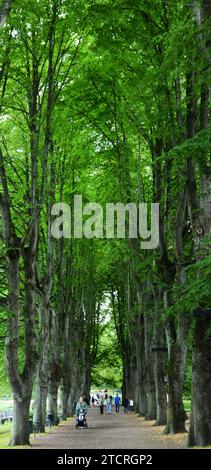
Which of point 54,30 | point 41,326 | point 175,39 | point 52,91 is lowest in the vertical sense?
point 41,326

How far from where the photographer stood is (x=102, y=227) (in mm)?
33312

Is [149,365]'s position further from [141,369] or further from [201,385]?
[201,385]

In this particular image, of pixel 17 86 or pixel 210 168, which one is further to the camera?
pixel 17 86

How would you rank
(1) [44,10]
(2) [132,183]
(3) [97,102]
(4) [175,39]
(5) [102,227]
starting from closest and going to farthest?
(4) [175,39]
(1) [44,10]
(3) [97,102]
(2) [132,183]
(5) [102,227]

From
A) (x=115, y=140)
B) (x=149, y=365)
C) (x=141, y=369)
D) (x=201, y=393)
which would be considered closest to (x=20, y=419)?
(x=201, y=393)

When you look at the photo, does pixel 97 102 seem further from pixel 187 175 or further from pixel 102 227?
pixel 102 227

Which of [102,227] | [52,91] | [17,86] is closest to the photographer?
[52,91]

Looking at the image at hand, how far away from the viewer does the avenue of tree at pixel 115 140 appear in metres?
12.7

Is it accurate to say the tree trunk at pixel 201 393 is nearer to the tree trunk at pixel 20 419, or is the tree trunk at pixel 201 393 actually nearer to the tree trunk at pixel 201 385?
the tree trunk at pixel 201 385

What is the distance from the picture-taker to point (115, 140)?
23672 millimetres

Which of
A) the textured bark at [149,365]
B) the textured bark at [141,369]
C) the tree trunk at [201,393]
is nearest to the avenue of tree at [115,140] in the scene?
the tree trunk at [201,393]

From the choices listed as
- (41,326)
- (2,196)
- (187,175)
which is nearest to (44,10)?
(2,196)

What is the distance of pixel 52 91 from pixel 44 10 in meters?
2.11

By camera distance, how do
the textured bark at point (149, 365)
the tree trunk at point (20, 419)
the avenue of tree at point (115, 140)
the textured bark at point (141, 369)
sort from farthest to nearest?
the textured bark at point (141, 369)
the textured bark at point (149, 365)
the tree trunk at point (20, 419)
the avenue of tree at point (115, 140)
